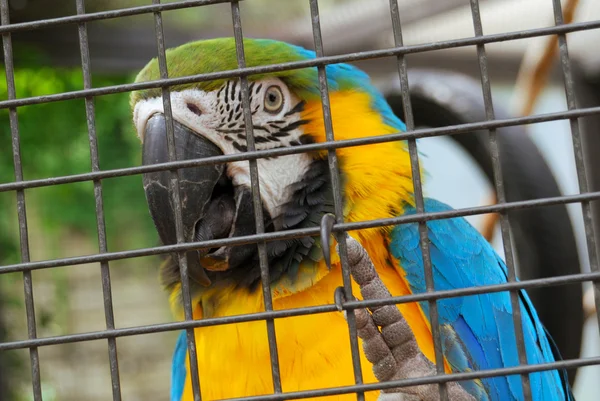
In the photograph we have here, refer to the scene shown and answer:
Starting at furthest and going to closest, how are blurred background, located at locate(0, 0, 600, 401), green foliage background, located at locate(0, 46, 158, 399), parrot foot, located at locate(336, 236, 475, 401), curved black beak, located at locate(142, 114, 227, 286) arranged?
green foliage background, located at locate(0, 46, 158, 399) → blurred background, located at locate(0, 0, 600, 401) → curved black beak, located at locate(142, 114, 227, 286) → parrot foot, located at locate(336, 236, 475, 401)

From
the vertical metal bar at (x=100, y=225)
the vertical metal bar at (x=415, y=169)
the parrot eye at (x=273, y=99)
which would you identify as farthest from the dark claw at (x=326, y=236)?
the parrot eye at (x=273, y=99)

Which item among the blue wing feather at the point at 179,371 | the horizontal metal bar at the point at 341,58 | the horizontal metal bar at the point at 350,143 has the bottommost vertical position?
the blue wing feather at the point at 179,371

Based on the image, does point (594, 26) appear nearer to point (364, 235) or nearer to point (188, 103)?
point (364, 235)

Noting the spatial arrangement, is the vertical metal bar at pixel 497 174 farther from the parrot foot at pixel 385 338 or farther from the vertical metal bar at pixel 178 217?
the vertical metal bar at pixel 178 217

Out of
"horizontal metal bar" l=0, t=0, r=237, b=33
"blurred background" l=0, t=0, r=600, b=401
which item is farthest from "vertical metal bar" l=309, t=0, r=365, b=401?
"blurred background" l=0, t=0, r=600, b=401

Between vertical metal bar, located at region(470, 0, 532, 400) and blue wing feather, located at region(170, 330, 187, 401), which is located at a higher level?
vertical metal bar, located at region(470, 0, 532, 400)

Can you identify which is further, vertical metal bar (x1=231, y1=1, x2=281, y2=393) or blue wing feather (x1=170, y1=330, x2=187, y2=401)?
blue wing feather (x1=170, y1=330, x2=187, y2=401)

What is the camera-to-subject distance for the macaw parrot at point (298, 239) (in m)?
1.27

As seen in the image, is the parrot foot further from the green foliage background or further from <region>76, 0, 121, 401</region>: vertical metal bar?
the green foliage background

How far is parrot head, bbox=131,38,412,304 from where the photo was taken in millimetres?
1276

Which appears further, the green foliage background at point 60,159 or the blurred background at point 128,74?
the green foliage background at point 60,159

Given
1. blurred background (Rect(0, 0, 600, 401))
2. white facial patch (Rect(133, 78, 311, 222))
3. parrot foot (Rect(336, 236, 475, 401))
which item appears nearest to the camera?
parrot foot (Rect(336, 236, 475, 401))

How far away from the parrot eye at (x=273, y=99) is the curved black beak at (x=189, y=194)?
0.15 meters

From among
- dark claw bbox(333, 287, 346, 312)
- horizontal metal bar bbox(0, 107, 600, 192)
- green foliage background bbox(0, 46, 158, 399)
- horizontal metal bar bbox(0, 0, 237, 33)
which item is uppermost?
green foliage background bbox(0, 46, 158, 399)
